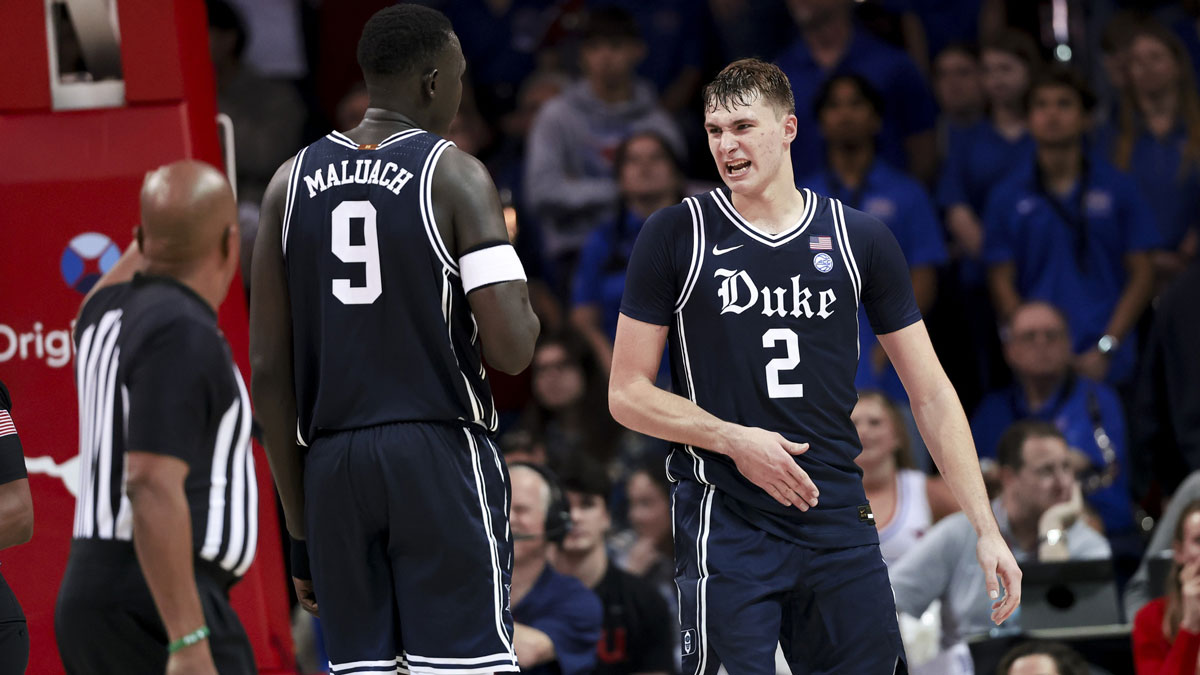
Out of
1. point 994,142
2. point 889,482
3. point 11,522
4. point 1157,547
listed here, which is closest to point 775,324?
point 11,522

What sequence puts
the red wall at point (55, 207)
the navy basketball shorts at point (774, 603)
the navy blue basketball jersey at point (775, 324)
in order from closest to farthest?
the navy basketball shorts at point (774, 603)
the navy blue basketball jersey at point (775, 324)
the red wall at point (55, 207)

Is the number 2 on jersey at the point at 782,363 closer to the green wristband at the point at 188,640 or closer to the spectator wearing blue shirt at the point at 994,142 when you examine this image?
the green wristband at the point at 188,640

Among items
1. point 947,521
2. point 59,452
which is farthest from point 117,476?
point 947,521

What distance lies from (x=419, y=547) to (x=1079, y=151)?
6.26 meters

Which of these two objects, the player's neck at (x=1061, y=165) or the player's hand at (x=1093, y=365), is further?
the player's neck at (x=1061, y=165)

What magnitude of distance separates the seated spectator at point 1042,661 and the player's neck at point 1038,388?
251 centimetres

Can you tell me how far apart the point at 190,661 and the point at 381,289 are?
1.20 meters

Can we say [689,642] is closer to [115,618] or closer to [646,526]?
[115,618]

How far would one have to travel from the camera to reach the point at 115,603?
3639 millimetres

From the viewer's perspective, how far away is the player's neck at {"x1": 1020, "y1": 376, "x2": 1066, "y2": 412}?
877 cm

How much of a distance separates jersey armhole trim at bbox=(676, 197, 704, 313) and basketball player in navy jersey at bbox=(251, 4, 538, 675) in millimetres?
575

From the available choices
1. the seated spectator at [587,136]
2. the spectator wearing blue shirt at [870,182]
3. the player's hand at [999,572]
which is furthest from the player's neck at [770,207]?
the seated spectator at [587,136]

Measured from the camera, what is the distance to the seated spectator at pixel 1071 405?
8508mm

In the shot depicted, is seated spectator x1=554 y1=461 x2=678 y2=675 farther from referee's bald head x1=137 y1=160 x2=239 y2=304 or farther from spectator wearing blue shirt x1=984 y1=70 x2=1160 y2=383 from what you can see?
referee's bald head x1=137 y1=160 x2=239 y2=304
